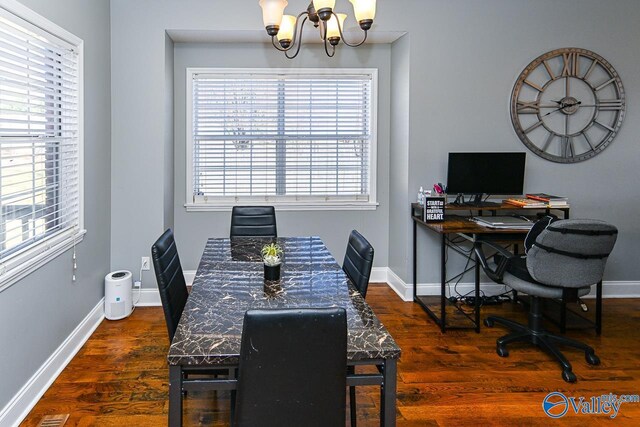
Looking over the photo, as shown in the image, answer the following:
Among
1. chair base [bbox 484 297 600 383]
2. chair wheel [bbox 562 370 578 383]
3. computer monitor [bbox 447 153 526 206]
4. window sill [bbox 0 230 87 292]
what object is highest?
computer monitor [bbox 447 153 526 206]

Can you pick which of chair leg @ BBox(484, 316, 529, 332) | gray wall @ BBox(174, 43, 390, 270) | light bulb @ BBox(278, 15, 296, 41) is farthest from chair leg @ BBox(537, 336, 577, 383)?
light bulb @ BBox(278, 15, 296, 41)

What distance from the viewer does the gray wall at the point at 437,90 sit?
12.3 ft

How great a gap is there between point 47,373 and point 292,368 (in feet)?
6.44

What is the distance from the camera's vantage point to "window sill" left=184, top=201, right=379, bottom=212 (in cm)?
435

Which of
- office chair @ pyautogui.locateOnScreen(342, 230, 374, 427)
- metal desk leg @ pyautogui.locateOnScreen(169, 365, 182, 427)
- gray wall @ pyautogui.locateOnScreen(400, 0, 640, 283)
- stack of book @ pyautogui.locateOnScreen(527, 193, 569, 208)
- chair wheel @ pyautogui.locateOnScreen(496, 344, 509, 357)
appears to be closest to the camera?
metal desk leg @ pyautogui.locateOnScreen(169, 365, 182, 427)

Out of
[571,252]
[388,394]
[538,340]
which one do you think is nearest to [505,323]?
[538,340]

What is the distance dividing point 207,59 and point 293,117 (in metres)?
0.96

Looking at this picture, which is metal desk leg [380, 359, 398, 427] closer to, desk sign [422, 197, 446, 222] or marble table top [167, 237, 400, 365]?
marble table top [167, 237, 400, 365]

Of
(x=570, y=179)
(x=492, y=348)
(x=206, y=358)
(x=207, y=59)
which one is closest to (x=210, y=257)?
(x=206, y=358)

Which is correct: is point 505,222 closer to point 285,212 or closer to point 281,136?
point 285,212

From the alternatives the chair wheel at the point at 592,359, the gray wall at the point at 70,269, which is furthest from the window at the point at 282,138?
the chair wheel at the point at 592,359

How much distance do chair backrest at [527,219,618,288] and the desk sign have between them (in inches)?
34.4

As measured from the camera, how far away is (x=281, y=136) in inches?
174
